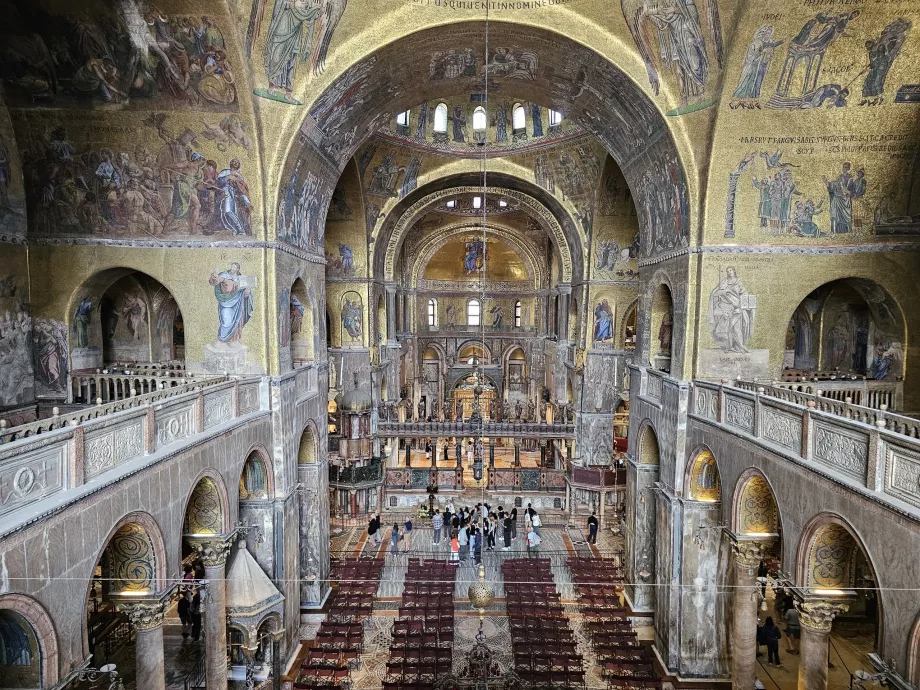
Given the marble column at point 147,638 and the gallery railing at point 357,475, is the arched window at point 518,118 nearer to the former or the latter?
the gallery railing at point 357,475

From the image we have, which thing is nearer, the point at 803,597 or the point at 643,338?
the point at 803,597

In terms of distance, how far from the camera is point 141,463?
26.9 ft

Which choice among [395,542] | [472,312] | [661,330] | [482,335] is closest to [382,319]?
[395,542]

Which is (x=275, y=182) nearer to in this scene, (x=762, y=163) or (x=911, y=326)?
(x=762, y=163)

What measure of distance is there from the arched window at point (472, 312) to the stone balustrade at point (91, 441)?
30443 millimetres

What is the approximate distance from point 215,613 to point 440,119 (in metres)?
20.0

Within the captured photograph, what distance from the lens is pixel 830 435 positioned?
8.45m

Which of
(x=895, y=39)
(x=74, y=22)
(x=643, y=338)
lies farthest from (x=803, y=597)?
(x=74, y=22)

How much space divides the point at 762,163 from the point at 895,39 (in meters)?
2.92

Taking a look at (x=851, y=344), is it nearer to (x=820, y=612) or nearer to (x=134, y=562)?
(x=820, y=612)

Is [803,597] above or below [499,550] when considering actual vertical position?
above

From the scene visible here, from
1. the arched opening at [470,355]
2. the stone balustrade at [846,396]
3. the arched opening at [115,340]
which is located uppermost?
the arched opening at [115,340]

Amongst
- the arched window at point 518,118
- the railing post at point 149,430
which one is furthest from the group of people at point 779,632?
the arched window at point 518,118

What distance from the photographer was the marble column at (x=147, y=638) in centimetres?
884
